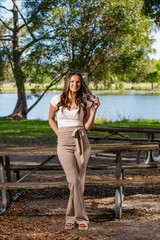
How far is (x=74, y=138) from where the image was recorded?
3807 millimetres

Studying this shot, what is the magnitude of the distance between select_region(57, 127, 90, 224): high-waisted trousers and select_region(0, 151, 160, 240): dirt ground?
0.70 ft

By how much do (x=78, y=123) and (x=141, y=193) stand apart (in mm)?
2208

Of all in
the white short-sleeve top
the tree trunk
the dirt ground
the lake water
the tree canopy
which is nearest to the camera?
the dirt ground

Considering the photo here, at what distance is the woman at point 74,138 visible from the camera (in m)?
3.78

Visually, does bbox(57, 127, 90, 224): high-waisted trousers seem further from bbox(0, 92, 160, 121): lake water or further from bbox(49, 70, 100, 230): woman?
bbox(0, 92, 160, 121): lake water

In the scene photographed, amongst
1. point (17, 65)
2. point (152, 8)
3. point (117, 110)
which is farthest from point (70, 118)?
point (117, 110)

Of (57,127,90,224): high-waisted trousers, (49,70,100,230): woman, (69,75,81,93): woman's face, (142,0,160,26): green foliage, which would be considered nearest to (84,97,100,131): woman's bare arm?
(49,70,100,230): woman

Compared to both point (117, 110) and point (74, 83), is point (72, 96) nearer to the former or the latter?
point (74, 83)

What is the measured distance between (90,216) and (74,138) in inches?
46.7

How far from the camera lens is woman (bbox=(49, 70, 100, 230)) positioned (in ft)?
12.4

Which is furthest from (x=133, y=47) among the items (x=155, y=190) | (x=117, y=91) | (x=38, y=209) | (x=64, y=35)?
(x=117, y=91)

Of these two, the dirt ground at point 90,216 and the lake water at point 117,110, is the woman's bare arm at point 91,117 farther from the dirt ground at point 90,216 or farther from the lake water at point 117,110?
the lake water at point 117,110

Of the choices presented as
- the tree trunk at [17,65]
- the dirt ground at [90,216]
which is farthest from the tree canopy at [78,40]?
the dirt ground at [90,216]

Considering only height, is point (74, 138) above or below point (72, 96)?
below
